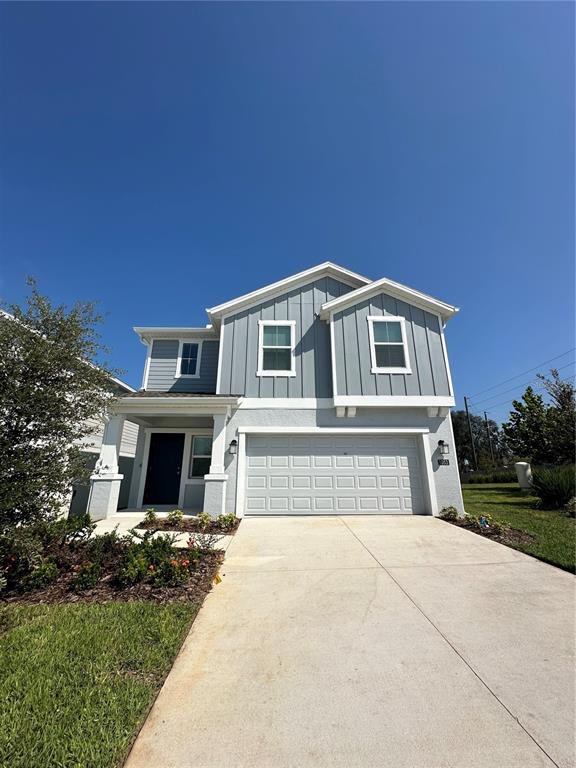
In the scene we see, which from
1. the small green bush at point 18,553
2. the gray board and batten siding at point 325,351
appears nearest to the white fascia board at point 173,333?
the gray board and batten siding at point 325,351

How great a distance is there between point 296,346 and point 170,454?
5.57 metres

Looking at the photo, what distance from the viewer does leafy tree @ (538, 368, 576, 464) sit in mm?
15492

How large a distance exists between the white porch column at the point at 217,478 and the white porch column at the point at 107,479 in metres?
2.40

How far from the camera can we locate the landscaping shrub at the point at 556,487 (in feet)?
32.7

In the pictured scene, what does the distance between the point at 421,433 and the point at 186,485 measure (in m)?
7.44

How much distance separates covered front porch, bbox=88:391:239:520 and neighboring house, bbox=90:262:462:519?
0.11ft

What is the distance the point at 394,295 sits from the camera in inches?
397

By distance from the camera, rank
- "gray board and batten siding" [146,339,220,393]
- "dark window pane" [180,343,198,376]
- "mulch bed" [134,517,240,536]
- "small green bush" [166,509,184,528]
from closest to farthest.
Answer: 1. "mulch bed" [134,517,240,536]
2. "small green bush" [166,509,184,528]
3. "gray board and batten siding" [146,339,220,393]
4. "dark window pane" [180,343,198,376]

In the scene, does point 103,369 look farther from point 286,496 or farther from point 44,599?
point 286,496

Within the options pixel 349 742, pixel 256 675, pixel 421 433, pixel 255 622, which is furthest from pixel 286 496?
pixel 349 742

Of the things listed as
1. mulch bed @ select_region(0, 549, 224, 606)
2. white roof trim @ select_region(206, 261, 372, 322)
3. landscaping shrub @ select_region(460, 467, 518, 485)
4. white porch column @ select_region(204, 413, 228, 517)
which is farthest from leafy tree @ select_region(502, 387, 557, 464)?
mulch bed @ select_region(0, 549, 224, 606)

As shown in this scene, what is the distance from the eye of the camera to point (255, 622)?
331cm

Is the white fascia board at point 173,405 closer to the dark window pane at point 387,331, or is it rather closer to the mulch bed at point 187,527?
the mulch bed at point 187,527

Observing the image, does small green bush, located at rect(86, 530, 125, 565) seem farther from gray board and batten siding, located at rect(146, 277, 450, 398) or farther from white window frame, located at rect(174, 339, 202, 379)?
white window frame, located at rect(174, 339, 202, 379)
